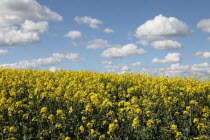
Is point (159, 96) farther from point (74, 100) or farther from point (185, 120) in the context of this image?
point (74, 100)

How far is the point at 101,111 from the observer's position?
8641 millimetres

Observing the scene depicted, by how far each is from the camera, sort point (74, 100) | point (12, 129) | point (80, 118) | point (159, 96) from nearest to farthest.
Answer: point (12, 129) → point (80, 118) → point (74, 100) → point (159, 96)

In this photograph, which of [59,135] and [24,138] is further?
[59,135]

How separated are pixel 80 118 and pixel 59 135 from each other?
3.73ft

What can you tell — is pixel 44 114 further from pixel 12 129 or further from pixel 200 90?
pixel 200 90

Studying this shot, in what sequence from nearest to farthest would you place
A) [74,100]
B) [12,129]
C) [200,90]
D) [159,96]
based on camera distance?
[12,129]
[74,100]
[159,96]
[200,90]

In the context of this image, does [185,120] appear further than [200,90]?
No

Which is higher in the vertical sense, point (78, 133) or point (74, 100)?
point (74, 100)

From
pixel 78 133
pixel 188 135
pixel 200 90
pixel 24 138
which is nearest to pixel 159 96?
pixel 200 90

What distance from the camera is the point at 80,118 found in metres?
8.40

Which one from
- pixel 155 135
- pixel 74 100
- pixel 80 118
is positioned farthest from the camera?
pixel 74 100

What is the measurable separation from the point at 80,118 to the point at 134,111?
1806 mm

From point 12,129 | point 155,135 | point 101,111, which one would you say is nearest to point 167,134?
point 155,135

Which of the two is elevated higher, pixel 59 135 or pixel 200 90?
pixel 200 90
